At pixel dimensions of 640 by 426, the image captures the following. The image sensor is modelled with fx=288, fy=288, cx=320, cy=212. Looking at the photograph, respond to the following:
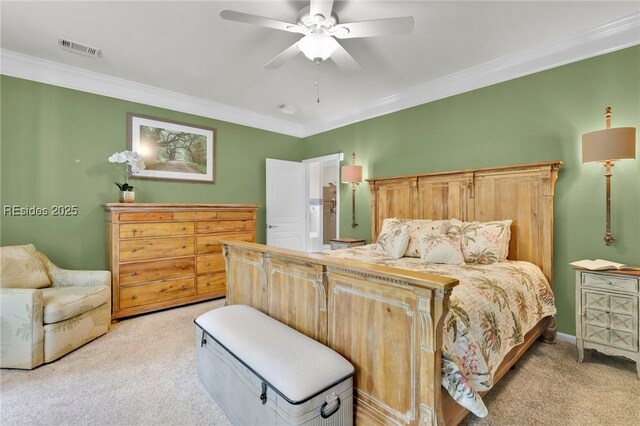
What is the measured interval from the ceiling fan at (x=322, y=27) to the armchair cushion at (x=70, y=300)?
8.63 ft

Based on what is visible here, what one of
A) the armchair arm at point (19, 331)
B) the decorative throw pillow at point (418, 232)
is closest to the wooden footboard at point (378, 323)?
the decorative throw pillow at point (418, 232)

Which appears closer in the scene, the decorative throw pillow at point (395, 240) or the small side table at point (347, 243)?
the decorative throw pillow at point (395, 240)

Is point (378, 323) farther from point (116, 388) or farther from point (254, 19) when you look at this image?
point (254, 19)

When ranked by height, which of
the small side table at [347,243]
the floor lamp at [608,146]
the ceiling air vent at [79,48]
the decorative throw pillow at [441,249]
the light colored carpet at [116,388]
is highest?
the ceiling air vent at [79,48]

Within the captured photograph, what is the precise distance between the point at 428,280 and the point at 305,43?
1915mm

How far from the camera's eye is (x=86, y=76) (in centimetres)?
337

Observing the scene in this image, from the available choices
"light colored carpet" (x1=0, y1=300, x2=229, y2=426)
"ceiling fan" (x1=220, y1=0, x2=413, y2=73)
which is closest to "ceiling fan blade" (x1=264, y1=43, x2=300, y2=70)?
"ceiling fan" (x1=220, y1=0, x2=413, y2=73)

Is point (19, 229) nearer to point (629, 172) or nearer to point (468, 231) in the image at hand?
point (468, 231)

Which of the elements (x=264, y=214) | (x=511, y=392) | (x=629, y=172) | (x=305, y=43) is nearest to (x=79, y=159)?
(x=264, y=214)

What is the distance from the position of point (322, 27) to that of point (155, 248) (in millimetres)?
2964

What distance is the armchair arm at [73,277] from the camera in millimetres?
2963

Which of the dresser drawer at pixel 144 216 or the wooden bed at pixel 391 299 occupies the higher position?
the dresser drawer at pixel 144 216

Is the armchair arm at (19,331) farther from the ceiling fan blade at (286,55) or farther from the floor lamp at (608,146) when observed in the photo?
the floor lamp at (608,146)

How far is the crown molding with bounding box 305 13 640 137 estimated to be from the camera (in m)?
2.46
